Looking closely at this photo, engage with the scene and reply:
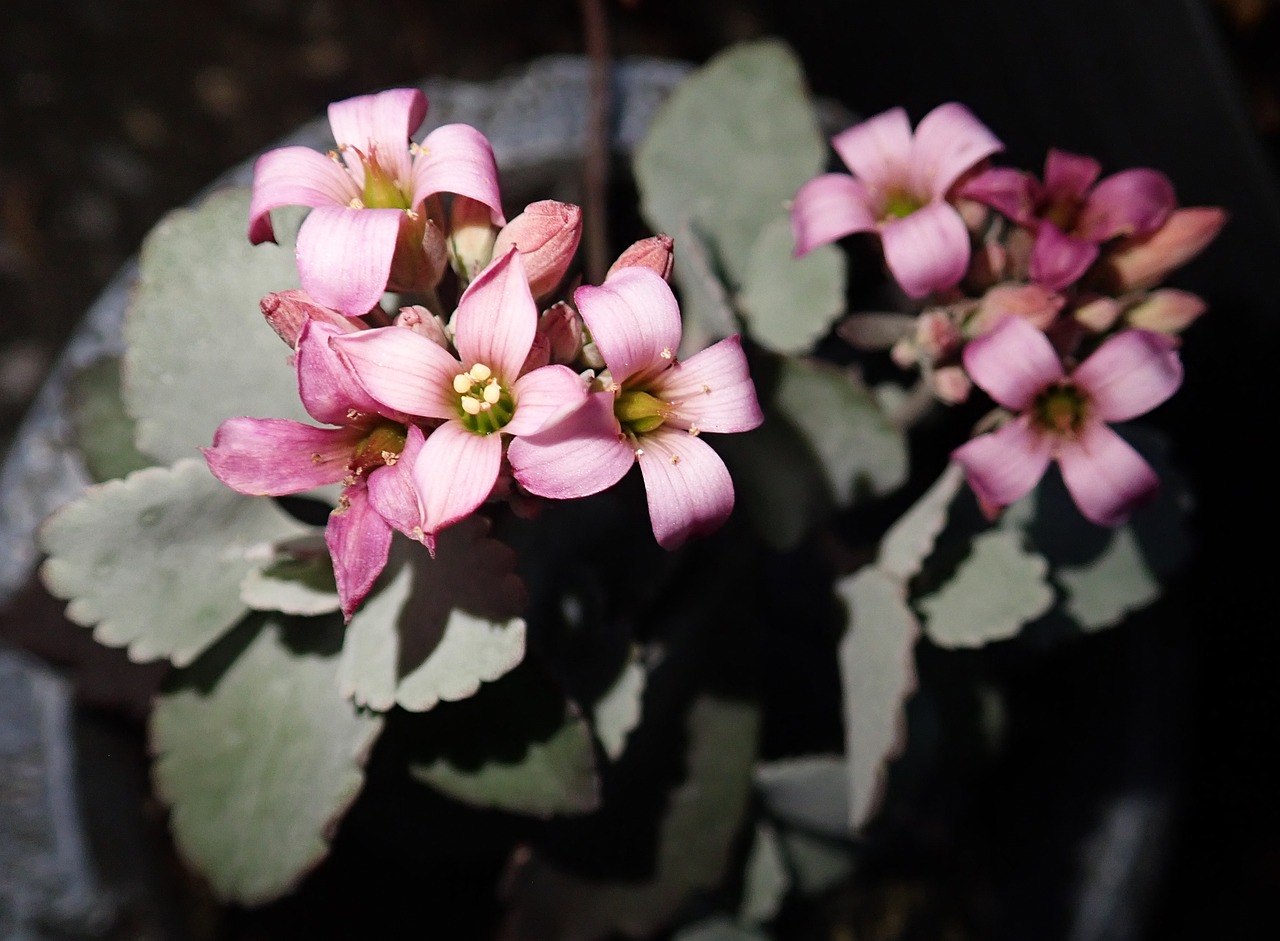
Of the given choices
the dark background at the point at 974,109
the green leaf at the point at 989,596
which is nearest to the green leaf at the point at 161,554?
the green leaf at the point at 989,596

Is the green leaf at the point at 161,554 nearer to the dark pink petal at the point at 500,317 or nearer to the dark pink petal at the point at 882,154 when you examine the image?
the dark pink petal at the point at 500,317

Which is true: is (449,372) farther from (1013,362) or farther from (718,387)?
(1013,362)

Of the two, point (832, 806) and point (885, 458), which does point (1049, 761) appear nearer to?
point (832, 806)

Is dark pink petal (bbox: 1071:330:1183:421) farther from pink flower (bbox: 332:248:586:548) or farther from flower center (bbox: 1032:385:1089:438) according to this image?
pink flower (bbox: 332:248:586:548)

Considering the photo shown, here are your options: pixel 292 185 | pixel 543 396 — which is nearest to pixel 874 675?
pixel 543 396

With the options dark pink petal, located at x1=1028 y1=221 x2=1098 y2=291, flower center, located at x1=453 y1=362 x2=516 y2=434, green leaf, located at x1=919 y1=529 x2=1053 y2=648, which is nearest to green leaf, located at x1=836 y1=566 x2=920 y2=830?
green leaf, located at x1=919 y1=529 x2=1053 y2=648

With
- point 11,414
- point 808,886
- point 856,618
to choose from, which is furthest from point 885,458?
point 11,414

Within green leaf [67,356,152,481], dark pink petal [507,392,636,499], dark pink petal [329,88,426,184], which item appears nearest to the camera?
dark pink petal [507,392,636,499]
